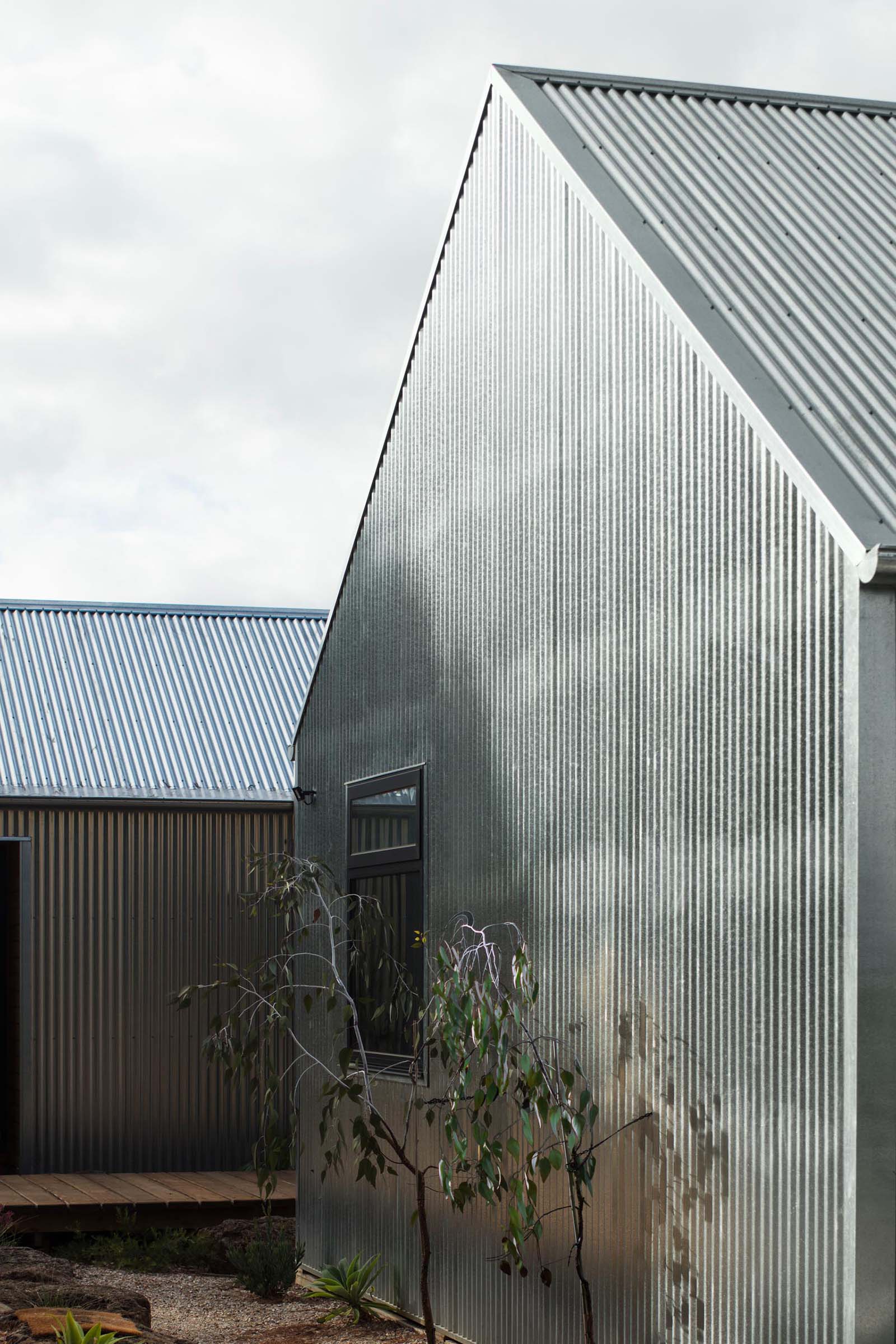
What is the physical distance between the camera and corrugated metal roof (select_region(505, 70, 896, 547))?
505 centimetres

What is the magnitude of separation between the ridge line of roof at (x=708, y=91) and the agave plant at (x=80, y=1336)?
5351 mm

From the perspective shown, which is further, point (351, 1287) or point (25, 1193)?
point (25, 1193)

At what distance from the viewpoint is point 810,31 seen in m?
13.5

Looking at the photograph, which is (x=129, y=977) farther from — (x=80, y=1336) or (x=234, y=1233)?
(x=80, y=1336)

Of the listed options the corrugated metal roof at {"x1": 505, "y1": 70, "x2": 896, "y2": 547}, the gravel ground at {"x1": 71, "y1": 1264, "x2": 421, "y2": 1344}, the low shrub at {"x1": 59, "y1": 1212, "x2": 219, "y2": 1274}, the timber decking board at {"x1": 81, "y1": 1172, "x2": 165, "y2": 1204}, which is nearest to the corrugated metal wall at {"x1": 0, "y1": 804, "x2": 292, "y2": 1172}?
the timber decking board at {"x1": 81, "y1": 1172, "x2": 165, "y2": 1204}

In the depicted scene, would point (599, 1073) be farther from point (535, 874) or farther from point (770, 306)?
point (770, 306)


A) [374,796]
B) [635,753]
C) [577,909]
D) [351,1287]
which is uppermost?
[635,753]

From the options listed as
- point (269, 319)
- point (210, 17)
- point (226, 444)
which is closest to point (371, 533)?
point (210, 17)

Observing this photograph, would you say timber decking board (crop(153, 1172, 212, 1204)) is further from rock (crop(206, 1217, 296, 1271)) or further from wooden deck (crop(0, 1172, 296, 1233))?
rock (crop(206, 1217, 296, 1271))

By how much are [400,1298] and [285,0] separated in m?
8.03

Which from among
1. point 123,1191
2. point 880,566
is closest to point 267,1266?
point 123,1191

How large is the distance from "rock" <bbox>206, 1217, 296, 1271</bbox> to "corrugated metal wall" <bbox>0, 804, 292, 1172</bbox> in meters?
2.02

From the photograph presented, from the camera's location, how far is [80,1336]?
565cm

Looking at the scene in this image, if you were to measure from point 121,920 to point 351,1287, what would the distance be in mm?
5245
